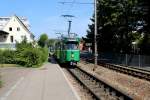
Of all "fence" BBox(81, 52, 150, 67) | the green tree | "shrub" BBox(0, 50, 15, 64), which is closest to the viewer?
"fence" BBox(81, 52, 150, 67)

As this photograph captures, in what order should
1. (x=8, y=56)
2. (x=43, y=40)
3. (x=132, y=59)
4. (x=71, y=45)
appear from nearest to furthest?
(x=71, y=45), (x=8, y=56), (x=132, y=59), (x=43, y=40)

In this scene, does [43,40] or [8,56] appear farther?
[43,40]

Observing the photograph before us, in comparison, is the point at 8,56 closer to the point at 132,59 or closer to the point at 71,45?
the point at 71,45

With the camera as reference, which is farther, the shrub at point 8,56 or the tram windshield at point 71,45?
the shrub at point 8,56

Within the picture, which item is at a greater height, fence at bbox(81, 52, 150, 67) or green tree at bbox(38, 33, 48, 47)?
green tree at bbox(38, 33, 48, 47)

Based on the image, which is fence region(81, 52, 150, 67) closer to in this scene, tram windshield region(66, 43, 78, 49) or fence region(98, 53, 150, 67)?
fence region(98, 53, 150, 67)

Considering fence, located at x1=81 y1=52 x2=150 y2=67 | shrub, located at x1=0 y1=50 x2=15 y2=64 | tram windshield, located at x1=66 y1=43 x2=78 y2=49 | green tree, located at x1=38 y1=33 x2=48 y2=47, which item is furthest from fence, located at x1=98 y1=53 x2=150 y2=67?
green tree, located at x1=38 y1=33 x2=48 y2=47

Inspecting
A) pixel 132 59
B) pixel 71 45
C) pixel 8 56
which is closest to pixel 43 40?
pixel 132 59

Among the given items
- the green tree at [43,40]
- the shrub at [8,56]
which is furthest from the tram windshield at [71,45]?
the green tree at [43,40]

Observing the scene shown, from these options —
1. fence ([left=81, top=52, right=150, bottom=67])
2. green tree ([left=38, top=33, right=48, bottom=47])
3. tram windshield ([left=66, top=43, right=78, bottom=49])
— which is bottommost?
fence ([left=81, top=52, right=150, bottom=67])

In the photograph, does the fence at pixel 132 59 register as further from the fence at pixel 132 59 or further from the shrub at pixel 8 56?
the shrub at pixel 8 56

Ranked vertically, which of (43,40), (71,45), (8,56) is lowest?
(8,56)

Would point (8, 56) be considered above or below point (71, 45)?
below

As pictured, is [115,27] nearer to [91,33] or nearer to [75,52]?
[75,52]
